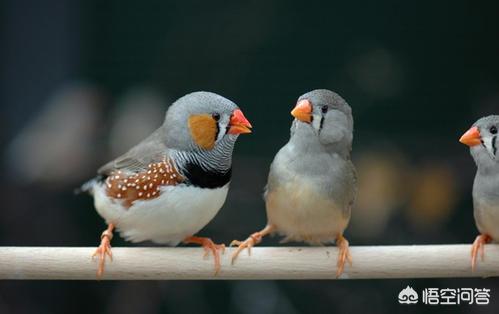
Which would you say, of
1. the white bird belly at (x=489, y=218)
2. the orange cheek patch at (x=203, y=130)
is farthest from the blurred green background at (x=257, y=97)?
the orange cheek patch at (x=203, y=130)

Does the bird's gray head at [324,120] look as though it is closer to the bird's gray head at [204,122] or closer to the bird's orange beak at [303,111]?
the bird's orange beak at [303,111]

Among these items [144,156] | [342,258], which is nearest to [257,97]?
[144,156]

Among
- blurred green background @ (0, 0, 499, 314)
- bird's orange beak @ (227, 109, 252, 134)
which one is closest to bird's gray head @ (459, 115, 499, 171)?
bird's orange beak @ (227, 109, 252, 134)

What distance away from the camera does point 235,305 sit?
386 cm

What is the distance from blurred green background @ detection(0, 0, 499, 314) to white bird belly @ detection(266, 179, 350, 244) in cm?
129

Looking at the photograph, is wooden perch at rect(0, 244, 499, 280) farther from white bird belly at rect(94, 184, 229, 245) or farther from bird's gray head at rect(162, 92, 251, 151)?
bird's gray head at rect(162, 92, 251, 151)

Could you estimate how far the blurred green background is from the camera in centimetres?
377

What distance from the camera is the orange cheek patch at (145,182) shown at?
2.38m

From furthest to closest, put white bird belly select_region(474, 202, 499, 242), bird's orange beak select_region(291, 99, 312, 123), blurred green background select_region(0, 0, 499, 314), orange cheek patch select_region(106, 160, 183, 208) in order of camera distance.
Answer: blurred green background select_region(0, 0, 499, 314) < white bird belly select_region(474, 202, 499, 242) < orange cheek patch select_region(106, 160, 183, 208) < bird's orange beak select_region(291, 99, 312, 123)

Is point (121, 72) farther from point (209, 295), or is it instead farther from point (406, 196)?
point (406, 196)

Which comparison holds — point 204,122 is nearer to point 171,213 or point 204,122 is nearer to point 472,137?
point 171,213

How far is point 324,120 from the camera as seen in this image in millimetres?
2352

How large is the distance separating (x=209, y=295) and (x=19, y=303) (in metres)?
0.90

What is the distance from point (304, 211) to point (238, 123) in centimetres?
34
